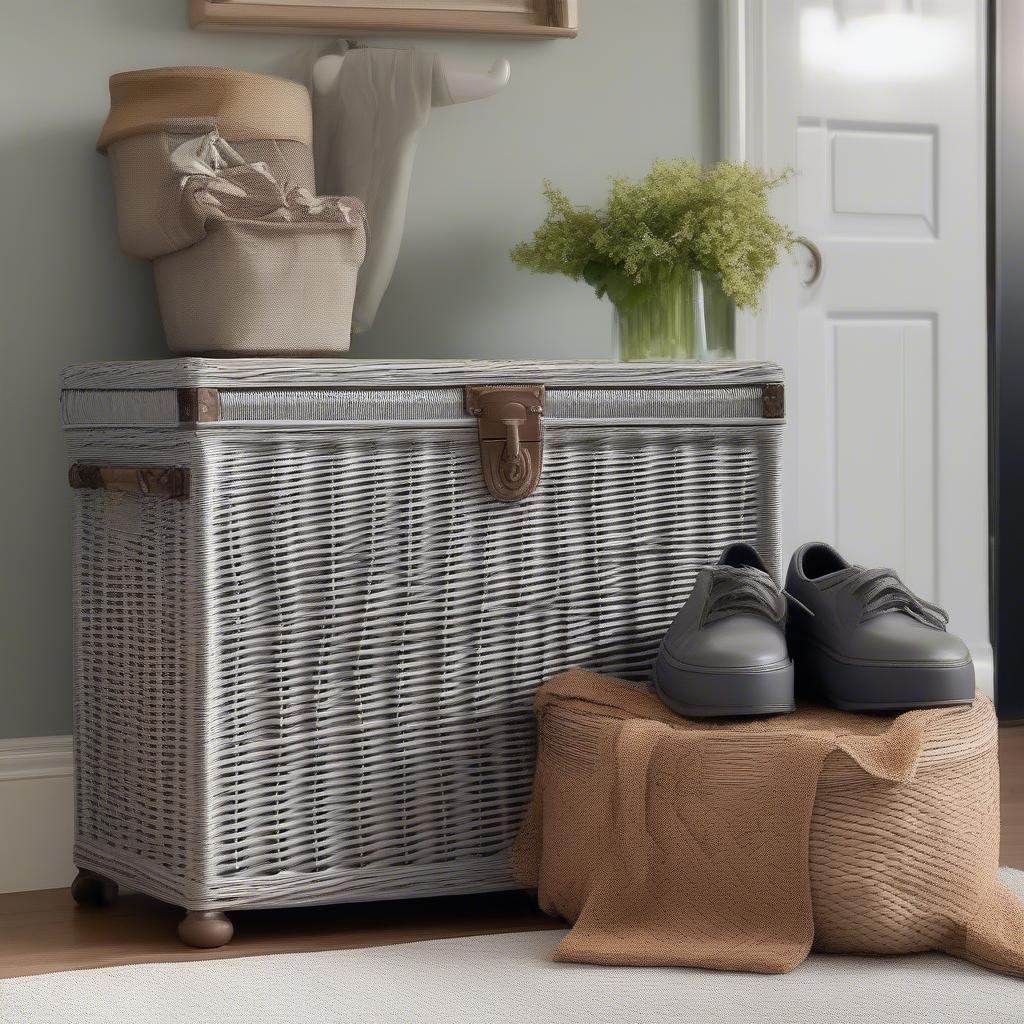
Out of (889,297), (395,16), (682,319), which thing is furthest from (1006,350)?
(395,16)

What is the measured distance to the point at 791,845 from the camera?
1.43 metres

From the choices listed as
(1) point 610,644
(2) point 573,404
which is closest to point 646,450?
(2) point 573,404

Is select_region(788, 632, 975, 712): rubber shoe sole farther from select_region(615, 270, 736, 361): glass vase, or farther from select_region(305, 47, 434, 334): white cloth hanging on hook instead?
select_region(305, 47, 434, 334): white cloth hanging on hook

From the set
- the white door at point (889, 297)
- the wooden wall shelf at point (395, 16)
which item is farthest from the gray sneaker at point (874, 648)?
the wooden wall shelf at point (395, 16)

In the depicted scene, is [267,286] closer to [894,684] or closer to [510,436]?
[510,436]

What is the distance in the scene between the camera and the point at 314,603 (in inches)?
62.6

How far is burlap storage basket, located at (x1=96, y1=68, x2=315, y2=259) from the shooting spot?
5.69 feet

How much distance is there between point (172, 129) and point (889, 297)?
1265mm

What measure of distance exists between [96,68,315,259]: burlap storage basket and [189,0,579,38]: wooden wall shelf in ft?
0.64

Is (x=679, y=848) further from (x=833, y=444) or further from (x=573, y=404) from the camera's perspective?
(x=833, y=444)

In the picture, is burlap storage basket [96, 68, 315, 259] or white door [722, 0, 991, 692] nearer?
burlap storage basket [96, 68, 315, 259]

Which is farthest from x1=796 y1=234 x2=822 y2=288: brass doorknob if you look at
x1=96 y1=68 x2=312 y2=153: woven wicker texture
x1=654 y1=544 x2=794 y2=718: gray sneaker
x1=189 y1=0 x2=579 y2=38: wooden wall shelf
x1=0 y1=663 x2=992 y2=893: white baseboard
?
x1=0 y1=663 x2=992 y2=893: white baseboard

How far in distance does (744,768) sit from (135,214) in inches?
40.1

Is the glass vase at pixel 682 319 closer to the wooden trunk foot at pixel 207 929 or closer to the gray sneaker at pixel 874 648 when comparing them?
the gray sneaker at pixel 874 648
